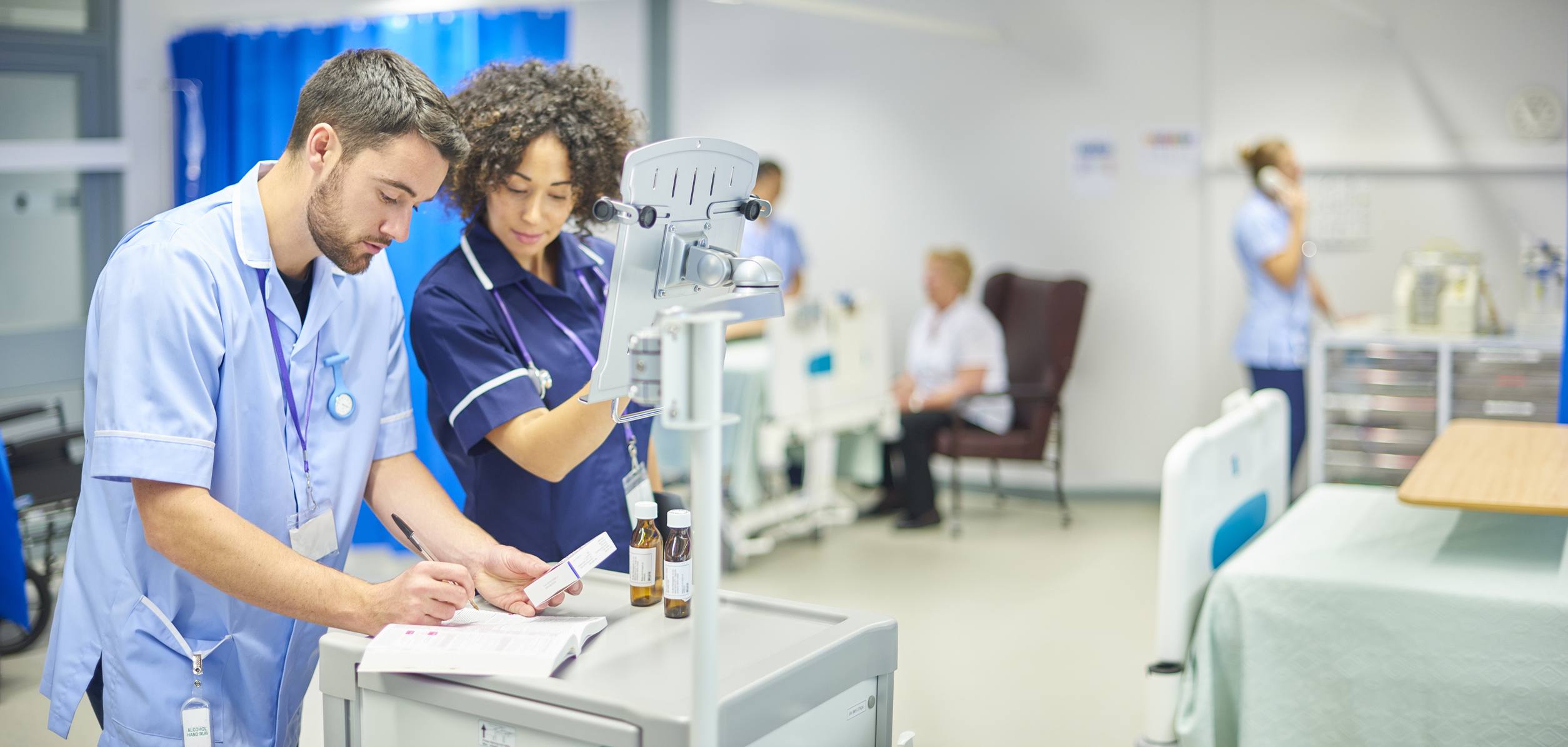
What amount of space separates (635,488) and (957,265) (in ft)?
12.6

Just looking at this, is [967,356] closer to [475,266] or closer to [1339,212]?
[1339,212]

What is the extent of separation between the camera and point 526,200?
1.90 m

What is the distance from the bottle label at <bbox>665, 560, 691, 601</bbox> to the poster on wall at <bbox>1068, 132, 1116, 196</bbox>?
4.80 metres

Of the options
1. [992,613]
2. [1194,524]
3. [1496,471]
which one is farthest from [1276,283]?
[1194,524]

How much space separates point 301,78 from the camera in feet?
16.4

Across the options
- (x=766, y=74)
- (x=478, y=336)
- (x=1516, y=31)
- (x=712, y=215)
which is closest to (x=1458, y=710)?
(x=712, y=215)

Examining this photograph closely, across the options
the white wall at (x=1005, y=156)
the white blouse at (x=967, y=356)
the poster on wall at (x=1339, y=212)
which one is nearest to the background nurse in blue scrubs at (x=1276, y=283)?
the poster on wall at (x=1339, y=212)

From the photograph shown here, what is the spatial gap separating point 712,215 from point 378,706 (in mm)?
714

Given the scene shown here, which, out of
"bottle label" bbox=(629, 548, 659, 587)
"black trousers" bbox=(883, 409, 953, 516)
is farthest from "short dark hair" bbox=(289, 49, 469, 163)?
"black trousers" bbox=(883, 409, 953, 516)

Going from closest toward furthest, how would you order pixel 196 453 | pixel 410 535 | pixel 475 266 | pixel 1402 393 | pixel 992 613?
pixel 196 453
pixel 410 535
pixel 475 266
pixel 992 613
pixel 1402 393

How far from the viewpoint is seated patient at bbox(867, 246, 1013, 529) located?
557 centimetres

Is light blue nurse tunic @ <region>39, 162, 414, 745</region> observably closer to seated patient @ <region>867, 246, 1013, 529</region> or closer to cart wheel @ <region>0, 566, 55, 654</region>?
cart wheel @ <region>0, 566, 55, 654</region>

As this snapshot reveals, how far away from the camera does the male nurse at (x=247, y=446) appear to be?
1.49m

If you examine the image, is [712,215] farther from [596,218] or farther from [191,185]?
[191,185]
